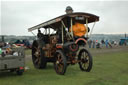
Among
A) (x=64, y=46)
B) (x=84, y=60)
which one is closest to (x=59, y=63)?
(x=64, y=46)

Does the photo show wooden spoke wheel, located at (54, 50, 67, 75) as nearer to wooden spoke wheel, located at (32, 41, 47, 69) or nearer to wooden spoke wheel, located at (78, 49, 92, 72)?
wooden spoke wheel, located at (78, 49, 92, 72)

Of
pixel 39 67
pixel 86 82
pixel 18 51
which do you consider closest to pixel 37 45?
pixel 39 67

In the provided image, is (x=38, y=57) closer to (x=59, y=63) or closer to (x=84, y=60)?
(x=59, y=63)

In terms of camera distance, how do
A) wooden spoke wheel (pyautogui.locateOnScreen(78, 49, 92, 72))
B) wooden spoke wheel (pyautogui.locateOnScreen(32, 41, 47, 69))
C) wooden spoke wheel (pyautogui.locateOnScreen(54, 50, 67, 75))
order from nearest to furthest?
1. wooden spoke wheel (pyautogui.locateOnScreen(54, 50, 67, 75))
2. wooden spoke wheel (pyautogui.locateOnScreen(78, 49, 92, 72))
3. wooden spoke wheel (pyautogui.locateOnScreen(32, 41, 47, 69))

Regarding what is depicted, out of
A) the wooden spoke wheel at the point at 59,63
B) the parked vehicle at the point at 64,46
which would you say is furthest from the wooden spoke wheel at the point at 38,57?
the wooden spoke wheel at the point at 59,63

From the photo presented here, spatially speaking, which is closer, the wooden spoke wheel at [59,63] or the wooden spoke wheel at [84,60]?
the wooden spoke wheel at [59,63]

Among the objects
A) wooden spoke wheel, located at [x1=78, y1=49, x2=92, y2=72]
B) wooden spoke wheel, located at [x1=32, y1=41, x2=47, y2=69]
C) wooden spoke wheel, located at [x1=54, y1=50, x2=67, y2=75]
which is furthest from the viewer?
wooden spoke wheel, located at [x1=32, y1=41, x2=47, y2=69]

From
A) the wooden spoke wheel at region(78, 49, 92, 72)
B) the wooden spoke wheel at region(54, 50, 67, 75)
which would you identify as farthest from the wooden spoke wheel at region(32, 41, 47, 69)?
the wooden spoke wheel at region(78, 49, 92, 72)

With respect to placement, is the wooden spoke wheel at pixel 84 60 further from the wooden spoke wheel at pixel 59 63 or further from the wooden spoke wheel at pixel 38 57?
the wooden spoke wheel at pixel 38 57

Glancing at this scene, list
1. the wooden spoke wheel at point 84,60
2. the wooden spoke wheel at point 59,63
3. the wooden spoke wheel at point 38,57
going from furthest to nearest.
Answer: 1. the wooden spoke wheel at point 38,57
2. the wooden spoke wheel at point 84,60
3. the wooden spoke wheel at point 59,63

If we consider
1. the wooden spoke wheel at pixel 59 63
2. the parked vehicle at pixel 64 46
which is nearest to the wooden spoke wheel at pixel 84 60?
the parked vehicle at pixel 64 46

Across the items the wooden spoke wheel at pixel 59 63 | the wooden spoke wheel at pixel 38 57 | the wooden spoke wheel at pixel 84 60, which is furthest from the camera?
the wooden spoke wheel at pixel 38 57

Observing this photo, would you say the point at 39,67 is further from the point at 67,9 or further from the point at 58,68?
the point at 67,9

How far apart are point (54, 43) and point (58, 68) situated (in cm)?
140
